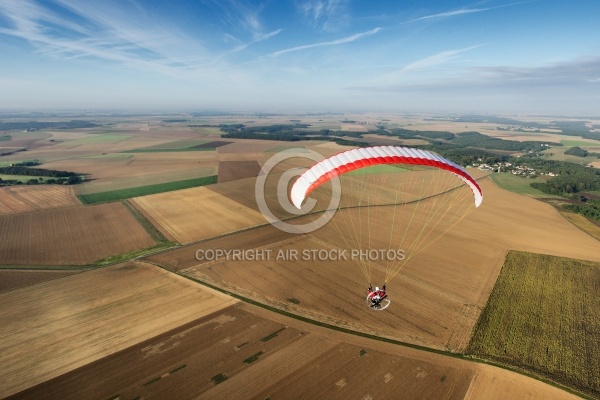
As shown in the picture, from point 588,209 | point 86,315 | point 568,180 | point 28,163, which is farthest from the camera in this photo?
point 28,163

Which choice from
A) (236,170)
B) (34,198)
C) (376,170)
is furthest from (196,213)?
(376,170)

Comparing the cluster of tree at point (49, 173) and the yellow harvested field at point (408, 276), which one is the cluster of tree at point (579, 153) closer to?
the yellow harvested field at point (408, 276)

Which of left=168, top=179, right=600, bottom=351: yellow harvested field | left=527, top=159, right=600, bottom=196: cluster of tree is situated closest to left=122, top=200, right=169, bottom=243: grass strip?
left=168, top=179, right=600, bottom=351: yellow harvested field

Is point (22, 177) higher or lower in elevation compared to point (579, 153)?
higher

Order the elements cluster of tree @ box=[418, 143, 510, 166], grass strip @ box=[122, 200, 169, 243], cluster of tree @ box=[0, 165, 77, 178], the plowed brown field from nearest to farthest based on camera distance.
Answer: the plowed brown field
grass strip @ box=[122, 200, 169, 243]
cluster of tree @ box=[0, 165, 77, 178]
cluster of tree @ box=[418, 143, 510, 166]

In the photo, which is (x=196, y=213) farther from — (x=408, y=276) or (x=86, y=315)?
(x=408, y=276)

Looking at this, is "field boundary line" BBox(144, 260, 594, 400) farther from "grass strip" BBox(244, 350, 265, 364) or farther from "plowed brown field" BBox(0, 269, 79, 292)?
"plowed brown field" BBox(0, 269, 79, 292)

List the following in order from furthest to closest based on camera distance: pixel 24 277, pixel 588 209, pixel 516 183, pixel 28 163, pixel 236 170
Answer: pixel 28 163, pixel 236 170, pixel 516 183, pixel 588 209, pixel 24 277
